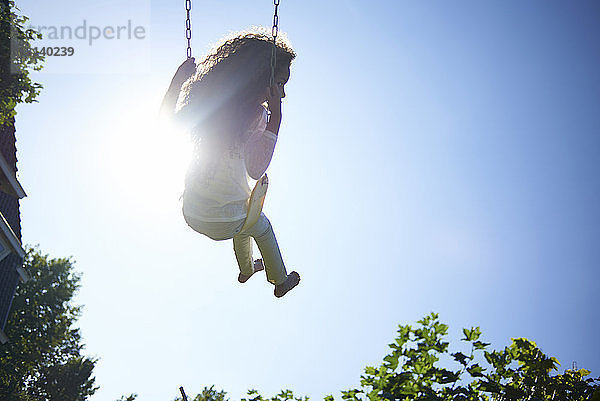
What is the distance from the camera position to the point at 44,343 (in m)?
19.7

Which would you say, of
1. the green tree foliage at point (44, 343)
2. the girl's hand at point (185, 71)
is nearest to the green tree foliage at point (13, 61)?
the girl's hand at point (185, 71)

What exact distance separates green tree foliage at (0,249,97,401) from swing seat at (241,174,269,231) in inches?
763

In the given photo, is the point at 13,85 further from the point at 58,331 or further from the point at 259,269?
the point at 58,331

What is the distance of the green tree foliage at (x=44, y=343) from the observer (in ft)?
60.1

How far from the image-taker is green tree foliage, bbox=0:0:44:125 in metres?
7.44

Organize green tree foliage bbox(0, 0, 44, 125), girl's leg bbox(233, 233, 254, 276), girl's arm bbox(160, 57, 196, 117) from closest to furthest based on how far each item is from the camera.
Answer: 1. girl's arm bbox(160, 57, 196, 117)
2. girl's leg bbox(233, 233, 254, 276)
3. green tree foliage bbox(0, 0, 44, 125)

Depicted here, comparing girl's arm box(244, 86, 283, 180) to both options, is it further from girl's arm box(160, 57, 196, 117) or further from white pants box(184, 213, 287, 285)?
girl's arm box(160, 57, 196, 117)

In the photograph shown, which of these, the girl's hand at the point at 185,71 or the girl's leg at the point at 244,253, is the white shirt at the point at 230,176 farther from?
the girl's hand at the point at 185,71

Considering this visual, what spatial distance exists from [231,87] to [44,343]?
838 inches

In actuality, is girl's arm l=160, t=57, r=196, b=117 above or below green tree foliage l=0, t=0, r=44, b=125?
below

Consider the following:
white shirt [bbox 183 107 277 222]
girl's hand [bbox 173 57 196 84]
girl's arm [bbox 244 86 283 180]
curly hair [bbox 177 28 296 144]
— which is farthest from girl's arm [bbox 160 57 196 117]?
girl's arm [bbox 244 86 283 180]

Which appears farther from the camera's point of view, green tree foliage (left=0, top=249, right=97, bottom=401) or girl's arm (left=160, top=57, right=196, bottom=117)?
green tree foliage (left=0, top=249, right=97, bottom=401)

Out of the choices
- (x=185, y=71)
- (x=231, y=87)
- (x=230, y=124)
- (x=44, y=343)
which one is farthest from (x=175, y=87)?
(x=44, y=343)

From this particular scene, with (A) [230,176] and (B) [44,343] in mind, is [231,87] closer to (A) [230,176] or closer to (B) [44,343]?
(A) [230,176]
